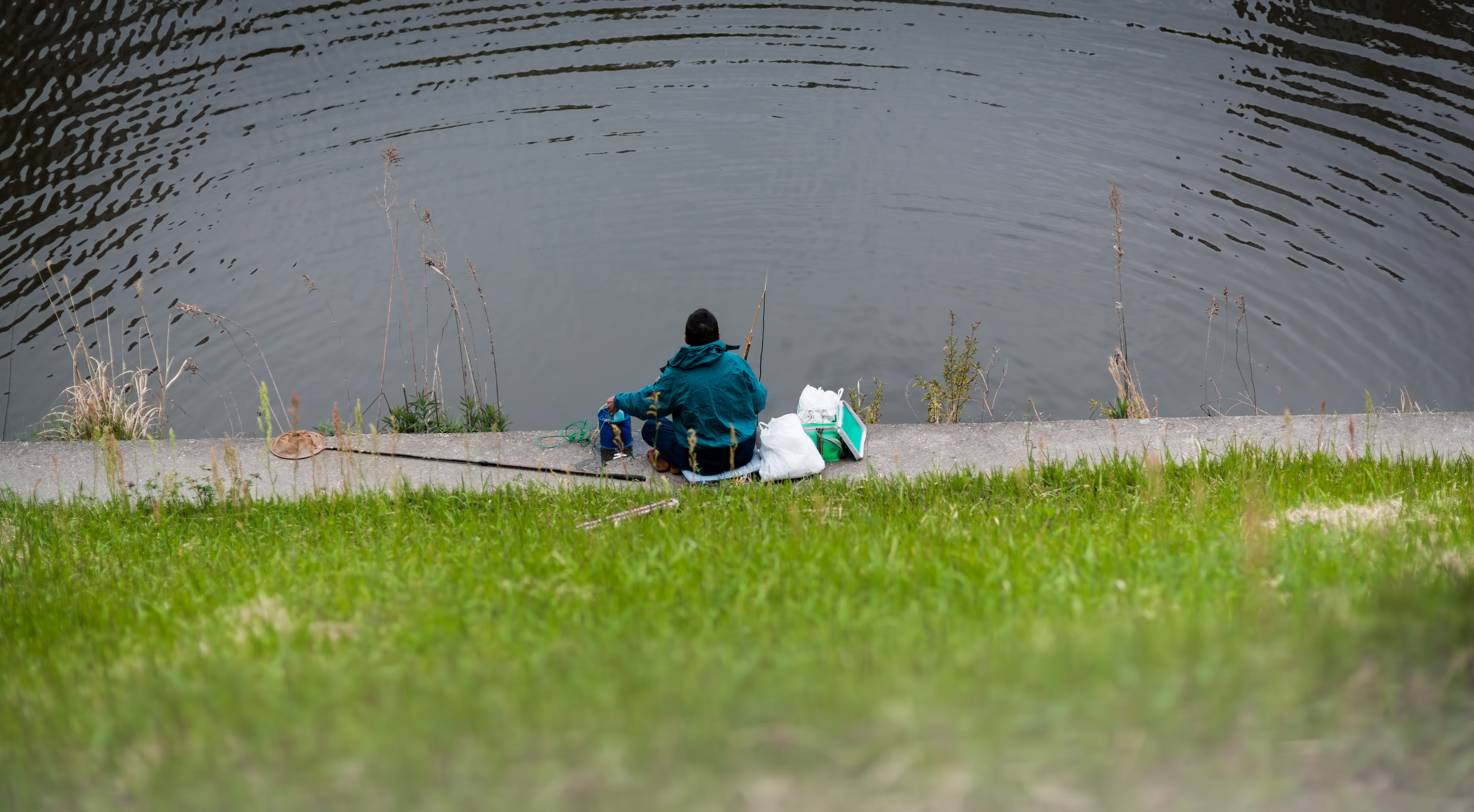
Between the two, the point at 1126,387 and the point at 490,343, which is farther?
the point at 490,343

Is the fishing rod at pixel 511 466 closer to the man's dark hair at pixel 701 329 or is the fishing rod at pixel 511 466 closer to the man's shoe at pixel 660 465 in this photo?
the man's shoe at pixel 660 465

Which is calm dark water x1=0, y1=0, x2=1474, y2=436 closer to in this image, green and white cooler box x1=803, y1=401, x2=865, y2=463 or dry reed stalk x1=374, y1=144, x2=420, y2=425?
dry reed stalk x1=374, y1=144, x2=420, y2=425

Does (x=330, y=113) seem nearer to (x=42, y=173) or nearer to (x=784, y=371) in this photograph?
(x=42, y=173)

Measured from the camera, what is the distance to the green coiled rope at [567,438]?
7273mm

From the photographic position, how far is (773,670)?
2.82 meters

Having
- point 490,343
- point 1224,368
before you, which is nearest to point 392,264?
point 490,343

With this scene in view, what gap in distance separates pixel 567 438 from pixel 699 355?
4.35 ft

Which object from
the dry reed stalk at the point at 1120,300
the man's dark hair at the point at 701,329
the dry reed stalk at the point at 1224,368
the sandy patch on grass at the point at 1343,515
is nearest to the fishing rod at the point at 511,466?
the man's dark hair at the point at 701,329

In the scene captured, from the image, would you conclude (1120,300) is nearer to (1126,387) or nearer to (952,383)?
(1126,387)

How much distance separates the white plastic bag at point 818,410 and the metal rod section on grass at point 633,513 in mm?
1475

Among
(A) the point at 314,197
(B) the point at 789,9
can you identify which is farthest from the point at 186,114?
(B) the point at 789,9

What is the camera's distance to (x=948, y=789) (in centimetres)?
221

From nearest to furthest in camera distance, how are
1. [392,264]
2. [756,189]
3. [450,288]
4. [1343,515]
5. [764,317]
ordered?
1. [1343,515]
2. [450,288]
3. [764,317]
4. [392,264]
5. [756,189]

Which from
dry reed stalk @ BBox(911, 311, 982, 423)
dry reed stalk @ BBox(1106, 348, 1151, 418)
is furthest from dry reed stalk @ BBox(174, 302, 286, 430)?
dry reed stalk @ BBox(1106, 348, 1151, 418)
